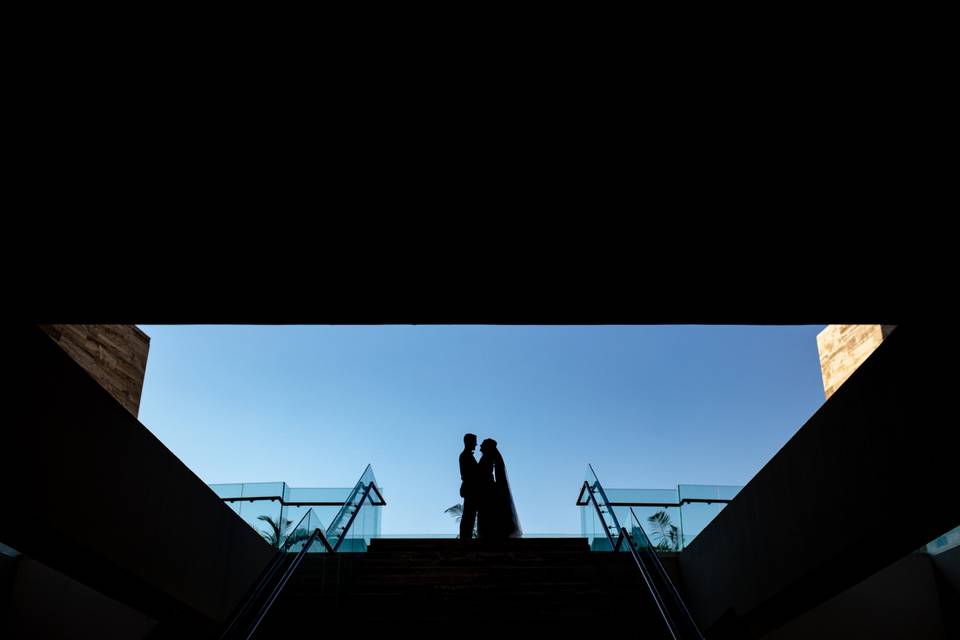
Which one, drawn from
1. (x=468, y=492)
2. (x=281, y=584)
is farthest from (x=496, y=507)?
(x=281, y=584)

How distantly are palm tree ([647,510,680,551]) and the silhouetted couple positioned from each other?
185 centimetres

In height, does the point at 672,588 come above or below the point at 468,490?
below

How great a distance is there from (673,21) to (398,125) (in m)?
1.02

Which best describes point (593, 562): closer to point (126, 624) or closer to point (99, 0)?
point (126, 624)

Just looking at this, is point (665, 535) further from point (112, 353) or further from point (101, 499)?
point (112, 353)

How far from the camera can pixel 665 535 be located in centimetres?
938

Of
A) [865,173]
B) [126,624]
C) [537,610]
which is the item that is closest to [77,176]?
[865,173]

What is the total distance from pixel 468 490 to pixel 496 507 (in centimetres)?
45

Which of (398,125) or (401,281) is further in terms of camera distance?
(401,281)

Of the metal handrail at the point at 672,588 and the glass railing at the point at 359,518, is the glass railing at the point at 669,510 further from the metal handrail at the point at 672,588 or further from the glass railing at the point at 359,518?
the glass railing at the point at 359,518

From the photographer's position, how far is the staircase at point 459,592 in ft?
21.8

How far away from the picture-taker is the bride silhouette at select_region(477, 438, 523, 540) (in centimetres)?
1015

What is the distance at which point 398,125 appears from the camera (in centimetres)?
282

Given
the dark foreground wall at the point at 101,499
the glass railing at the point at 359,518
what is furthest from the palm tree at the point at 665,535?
the dark foreground wall at the point at 101,499
